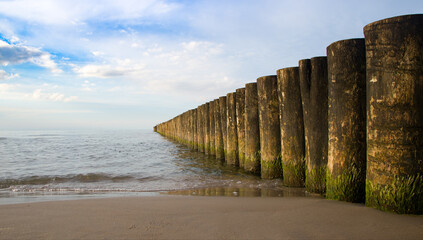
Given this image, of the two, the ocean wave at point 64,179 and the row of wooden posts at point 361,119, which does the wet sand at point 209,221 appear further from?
the ocean wave at point 64,179

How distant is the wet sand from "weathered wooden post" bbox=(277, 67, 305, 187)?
1.08 meters

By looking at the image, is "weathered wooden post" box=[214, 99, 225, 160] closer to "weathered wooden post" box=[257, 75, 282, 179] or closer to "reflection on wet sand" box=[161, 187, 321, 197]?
"weathered wooden post" box=[257, 75, 282, 179]

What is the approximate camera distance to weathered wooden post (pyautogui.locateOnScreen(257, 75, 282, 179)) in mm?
4609

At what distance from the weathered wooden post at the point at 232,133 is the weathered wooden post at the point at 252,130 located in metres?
1.08

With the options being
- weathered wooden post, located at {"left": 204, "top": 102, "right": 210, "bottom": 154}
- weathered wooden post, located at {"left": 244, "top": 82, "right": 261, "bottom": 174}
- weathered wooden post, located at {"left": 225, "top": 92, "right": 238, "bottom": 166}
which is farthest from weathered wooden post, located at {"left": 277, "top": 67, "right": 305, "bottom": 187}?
weathered wooden post, located at {"left": 204, "top": 102, "right": 210, "bottom": 154}

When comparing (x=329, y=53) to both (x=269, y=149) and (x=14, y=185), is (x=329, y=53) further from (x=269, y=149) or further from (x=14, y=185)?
(x=14, y=185)

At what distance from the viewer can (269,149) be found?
466 centimetres

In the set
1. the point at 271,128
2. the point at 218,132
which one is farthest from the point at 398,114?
the point at 218,132

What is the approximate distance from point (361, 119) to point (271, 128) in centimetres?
186

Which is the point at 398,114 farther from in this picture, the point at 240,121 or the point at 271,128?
the point at 240,121

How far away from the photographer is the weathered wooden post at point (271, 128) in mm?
4609

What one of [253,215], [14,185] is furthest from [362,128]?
[14,185]

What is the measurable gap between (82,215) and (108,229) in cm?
60

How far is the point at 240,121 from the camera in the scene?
242 inches
